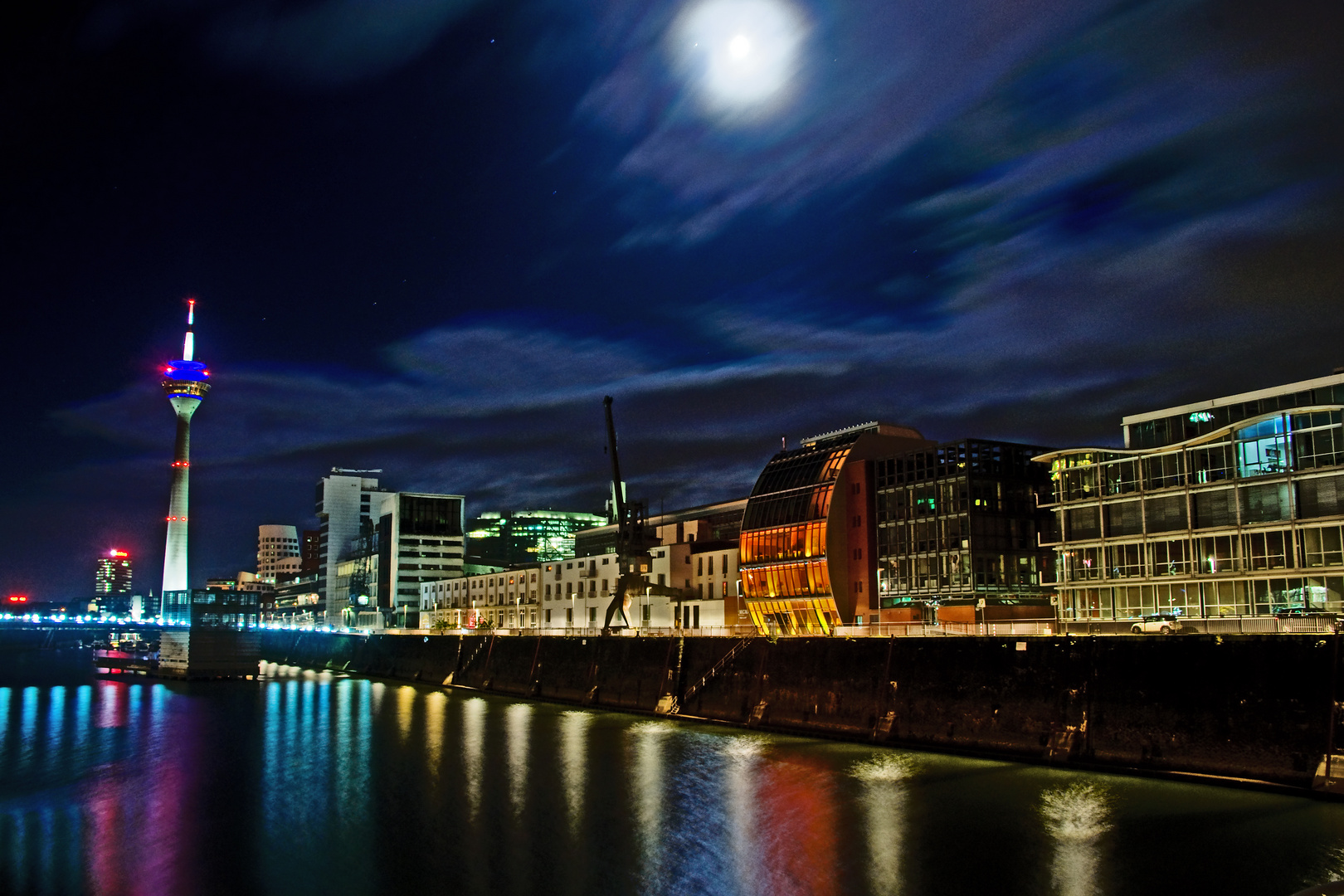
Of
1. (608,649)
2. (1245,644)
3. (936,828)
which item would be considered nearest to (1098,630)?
(1245,644)

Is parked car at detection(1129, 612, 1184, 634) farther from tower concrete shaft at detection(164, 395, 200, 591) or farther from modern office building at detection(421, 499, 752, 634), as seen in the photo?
tower concrete shaft at detection(164, 395, 200, 591)

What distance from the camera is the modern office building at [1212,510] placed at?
55438 mm

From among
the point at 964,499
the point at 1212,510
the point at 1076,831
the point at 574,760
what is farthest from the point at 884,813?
the point at 964,499

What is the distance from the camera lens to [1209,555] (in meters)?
61.3

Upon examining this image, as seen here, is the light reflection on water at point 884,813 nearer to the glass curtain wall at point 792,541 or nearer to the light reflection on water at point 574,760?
the light reflection on water at point 574,760

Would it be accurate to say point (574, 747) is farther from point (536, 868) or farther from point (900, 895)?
point (900, 895)

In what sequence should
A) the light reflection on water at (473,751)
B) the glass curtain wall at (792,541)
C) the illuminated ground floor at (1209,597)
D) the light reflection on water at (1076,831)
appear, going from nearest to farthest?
the light reflection on water at (1076,831) < the light reflection on water at (473,751) < the illuminated ground floor at (1209,597) < the glass curtain wall at (792,541)

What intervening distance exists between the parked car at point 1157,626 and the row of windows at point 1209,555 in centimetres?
914

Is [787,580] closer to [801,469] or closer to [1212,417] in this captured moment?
[801,469]

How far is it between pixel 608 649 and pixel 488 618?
7388 centimetres

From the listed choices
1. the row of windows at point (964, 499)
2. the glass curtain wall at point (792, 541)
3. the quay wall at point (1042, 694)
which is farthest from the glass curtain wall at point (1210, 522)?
the glass curtain wall at point (792, 541)

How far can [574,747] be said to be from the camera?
61.4 metres

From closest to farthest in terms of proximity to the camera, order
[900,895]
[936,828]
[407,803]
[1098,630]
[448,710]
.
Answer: [900,895], [936,828], [407,803], [1098,630], [448,710]

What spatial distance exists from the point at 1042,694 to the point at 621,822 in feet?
71.5
